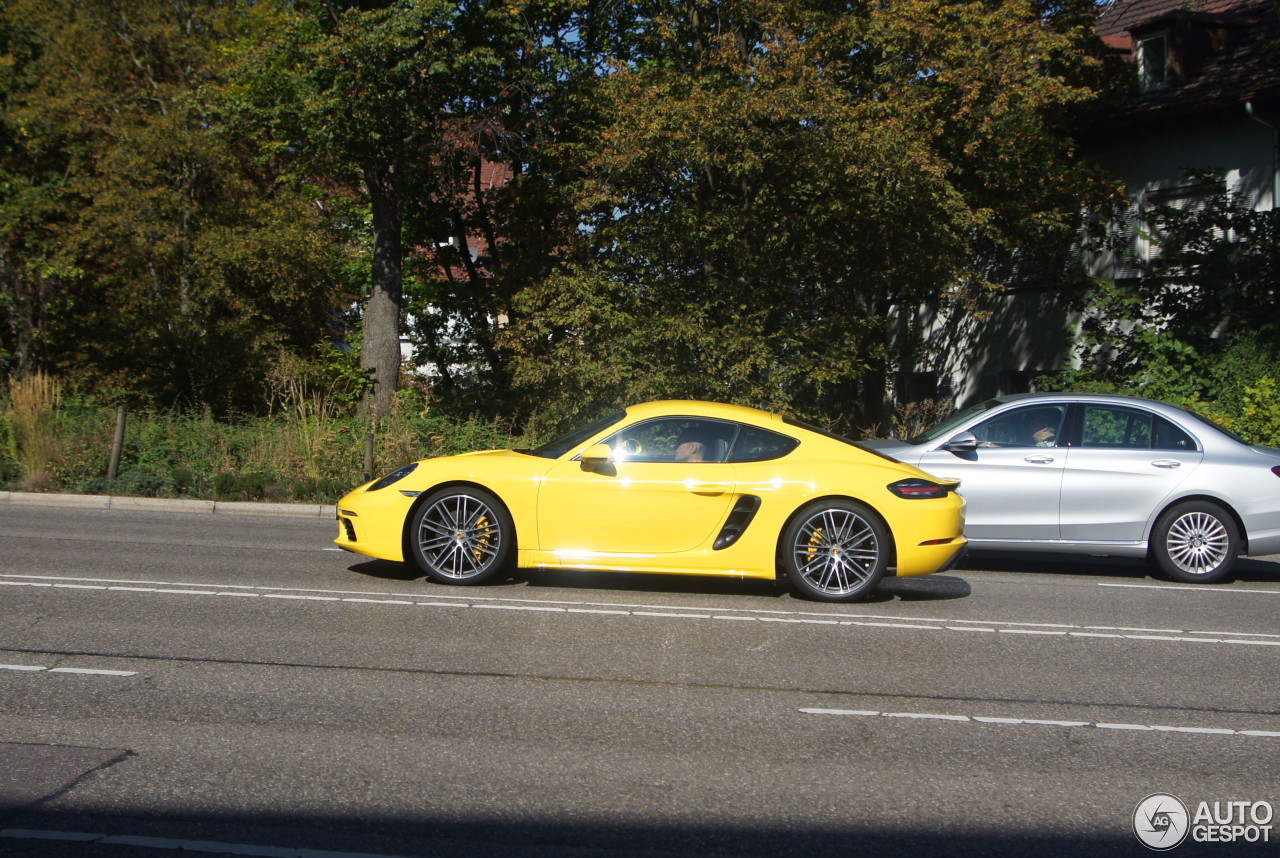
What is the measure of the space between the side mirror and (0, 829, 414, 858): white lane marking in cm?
478

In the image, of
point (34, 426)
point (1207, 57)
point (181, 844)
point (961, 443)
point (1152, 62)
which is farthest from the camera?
point (1152, 62)

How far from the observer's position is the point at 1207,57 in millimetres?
24094

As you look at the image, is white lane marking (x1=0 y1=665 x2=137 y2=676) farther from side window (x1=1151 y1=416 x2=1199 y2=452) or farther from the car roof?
side window (x1=1151 y1=416 x2=1199 y2=452)

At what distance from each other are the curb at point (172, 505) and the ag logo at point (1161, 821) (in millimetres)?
11738

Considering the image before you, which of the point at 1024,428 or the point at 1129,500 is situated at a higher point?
the point at 1024,428

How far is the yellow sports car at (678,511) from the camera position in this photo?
27.2 ft

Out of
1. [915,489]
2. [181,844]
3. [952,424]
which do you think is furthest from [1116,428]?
[181,844]

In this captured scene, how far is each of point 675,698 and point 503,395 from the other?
16272 mm

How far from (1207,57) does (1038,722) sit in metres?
23.2

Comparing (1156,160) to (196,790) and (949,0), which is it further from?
(196,790)

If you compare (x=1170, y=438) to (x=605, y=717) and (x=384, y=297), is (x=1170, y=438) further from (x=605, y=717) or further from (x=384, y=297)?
(x=384, y=297)

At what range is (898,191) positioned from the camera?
58.3ft

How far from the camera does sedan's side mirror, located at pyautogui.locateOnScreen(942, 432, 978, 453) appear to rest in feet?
33.6

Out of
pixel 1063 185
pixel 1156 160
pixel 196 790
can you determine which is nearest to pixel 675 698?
pixel 196 790
